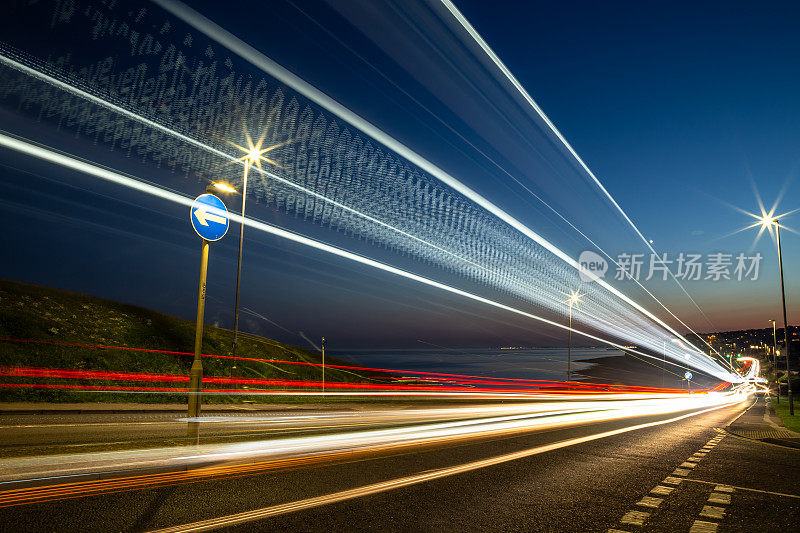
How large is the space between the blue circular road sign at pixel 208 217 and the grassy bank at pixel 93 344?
1198 centimetres

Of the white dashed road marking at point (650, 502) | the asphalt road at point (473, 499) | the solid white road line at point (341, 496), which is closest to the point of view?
the solid white road line at point (341, 496)

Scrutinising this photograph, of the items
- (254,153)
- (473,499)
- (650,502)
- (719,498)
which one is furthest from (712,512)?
(254,153)

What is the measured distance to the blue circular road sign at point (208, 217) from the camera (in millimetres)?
9023

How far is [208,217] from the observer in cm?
927

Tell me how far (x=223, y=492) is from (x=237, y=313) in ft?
60.2

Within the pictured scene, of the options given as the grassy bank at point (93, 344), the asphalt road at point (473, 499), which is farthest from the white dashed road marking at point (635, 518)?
the grassy bank at point (93, 344)

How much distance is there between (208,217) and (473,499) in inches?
265

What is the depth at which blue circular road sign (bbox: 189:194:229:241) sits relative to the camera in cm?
902

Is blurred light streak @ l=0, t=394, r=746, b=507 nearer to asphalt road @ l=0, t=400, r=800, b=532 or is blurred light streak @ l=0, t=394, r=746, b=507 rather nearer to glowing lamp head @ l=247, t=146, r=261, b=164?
asphalt road @ l=0, t=400, r=800, b=532

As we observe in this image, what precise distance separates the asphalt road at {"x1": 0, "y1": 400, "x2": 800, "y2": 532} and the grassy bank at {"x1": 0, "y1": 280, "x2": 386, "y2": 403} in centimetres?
1406

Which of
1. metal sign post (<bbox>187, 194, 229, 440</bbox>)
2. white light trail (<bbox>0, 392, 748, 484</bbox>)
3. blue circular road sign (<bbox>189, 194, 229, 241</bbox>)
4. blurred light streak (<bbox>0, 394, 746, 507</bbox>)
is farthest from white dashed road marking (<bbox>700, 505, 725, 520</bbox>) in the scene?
blue circular road sign (<bbox>189, 194, 229, 241</bbox>)

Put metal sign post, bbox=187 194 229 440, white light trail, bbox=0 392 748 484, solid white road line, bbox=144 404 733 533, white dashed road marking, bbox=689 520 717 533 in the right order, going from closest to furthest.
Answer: solid white road line, bbox=144 404 733 533 → white dashed road marking, bbox=689 520 717 533 → white light trail, bbox=0 392 748 484 → metal sign post, bbox=187 194 229 440

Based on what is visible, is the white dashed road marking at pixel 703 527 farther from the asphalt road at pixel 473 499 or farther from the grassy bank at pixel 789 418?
the grassy bank at pixel 789 418

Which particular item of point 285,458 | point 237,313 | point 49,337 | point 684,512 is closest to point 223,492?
point 285,458
